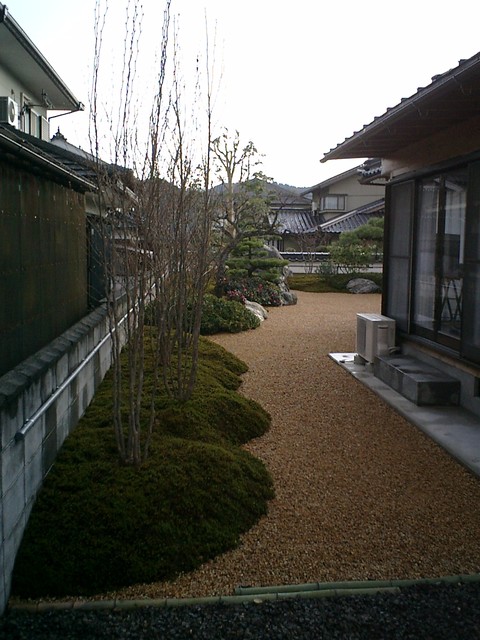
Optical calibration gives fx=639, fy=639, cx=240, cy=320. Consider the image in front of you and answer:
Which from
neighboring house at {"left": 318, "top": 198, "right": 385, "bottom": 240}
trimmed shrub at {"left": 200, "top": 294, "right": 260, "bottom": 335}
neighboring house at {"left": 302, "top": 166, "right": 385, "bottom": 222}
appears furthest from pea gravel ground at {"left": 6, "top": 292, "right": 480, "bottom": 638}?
neighboring house at {"left": 302, "top": 166, "right": 385, "bottom": 222}

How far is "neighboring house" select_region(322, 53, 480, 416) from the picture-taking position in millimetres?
6008

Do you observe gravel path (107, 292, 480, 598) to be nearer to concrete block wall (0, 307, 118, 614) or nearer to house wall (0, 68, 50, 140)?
concrete block wall (0, 307, 118, 614)

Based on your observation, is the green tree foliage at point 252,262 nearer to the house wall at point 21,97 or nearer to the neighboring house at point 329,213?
the house wall at point 21,97

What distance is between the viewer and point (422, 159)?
A: 7504 millimetres

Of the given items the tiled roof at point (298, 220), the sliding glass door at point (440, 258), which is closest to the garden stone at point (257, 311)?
the sliding glass door at point (440, 258)

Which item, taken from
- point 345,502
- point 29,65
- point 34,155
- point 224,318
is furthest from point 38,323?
point 224,318

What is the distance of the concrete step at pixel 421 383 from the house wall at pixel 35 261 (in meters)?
3.47

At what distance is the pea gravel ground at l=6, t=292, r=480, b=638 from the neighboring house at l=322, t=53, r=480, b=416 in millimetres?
1074

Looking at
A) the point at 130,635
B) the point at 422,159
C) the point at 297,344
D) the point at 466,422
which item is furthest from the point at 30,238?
the point at 297,344

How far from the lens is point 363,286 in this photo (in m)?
20.5

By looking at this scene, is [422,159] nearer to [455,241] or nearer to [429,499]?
[455,241]

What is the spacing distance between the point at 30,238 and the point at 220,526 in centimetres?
217

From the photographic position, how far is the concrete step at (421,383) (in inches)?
255

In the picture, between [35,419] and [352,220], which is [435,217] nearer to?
[35,419]
